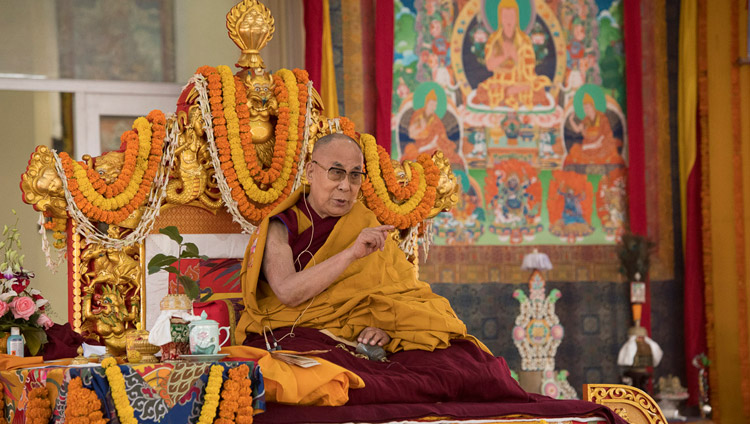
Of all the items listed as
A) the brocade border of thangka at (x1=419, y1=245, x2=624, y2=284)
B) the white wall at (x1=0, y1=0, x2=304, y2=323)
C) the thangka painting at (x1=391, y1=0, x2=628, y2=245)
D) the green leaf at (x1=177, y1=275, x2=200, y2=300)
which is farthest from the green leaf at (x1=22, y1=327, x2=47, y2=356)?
the thangka painting at (x1=391, y1=0, x2=628, y2=245)

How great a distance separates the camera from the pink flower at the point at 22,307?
4070mm

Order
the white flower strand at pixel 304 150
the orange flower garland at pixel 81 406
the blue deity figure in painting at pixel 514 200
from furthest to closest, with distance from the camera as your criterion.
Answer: the blue deity figure in painting at pixel 514 200, the white flower strand at pixel 304 150, the orange flower garland at pixel 81 406

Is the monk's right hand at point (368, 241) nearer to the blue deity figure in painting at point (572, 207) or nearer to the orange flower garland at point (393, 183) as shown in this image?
the orange flower garland at point (393, 183)

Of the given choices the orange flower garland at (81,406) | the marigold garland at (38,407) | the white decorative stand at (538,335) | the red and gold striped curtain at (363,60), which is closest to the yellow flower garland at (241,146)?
the marigold garland at (38,407)

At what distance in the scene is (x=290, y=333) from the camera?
12.6 feet

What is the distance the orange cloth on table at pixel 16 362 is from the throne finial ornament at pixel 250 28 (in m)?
1.94

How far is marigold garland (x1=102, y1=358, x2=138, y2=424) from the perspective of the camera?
2805mm

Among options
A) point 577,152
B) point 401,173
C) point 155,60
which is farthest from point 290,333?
point 577,152

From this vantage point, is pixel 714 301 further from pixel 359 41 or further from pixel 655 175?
pixel 359 41

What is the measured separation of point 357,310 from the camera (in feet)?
13.1

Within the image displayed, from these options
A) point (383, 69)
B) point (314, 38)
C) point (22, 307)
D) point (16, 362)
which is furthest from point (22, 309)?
point (383, 69)

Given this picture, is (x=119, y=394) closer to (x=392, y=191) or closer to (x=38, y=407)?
(x=38, y=407)

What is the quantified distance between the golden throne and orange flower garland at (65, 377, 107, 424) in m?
1.68

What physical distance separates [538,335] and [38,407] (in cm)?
570
